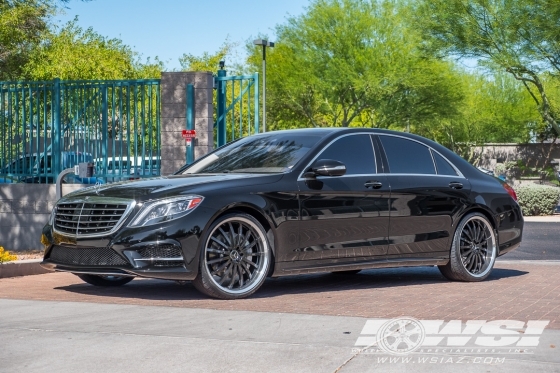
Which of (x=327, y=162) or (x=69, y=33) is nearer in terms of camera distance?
(x=327, y=162)

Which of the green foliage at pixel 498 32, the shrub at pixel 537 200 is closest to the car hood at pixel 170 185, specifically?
the shrub at pixel 537 200

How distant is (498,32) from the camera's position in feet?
130

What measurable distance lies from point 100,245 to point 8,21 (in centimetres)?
2211

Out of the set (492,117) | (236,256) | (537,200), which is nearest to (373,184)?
(236,256)

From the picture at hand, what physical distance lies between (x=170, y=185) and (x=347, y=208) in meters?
1.75

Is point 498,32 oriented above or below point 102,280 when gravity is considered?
above

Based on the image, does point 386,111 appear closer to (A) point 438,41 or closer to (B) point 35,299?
(A) point 438,41

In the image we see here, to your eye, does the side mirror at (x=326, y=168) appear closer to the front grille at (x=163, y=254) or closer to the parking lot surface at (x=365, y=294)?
the parking lot surface at (x=365, y=294)

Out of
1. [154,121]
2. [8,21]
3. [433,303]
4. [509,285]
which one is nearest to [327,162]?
[433,303]

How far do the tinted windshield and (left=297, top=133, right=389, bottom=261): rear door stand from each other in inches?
9.1

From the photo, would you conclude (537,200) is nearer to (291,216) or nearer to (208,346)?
(291,216)

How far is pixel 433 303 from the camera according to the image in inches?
347

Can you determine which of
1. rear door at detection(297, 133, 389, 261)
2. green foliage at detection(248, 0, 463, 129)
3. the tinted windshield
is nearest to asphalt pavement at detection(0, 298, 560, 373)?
rear door at detection(297, 133, 389, 261)

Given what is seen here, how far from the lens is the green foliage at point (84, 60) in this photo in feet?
167
